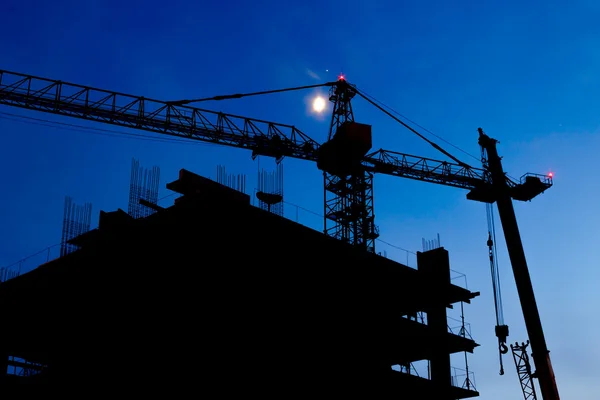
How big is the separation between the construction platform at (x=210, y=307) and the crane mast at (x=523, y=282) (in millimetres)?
8002

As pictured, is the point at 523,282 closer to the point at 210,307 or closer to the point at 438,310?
the point at 438,310

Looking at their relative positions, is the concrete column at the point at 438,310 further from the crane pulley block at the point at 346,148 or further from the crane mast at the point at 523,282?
the crane pulley block at the point at 346,148

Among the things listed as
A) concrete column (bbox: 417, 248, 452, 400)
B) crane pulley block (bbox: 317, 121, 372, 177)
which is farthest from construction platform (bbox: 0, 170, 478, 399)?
crane pulley block (bbox: 317, 121, 372, 177)

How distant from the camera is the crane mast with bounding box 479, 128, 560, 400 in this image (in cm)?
4475

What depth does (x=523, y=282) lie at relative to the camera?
4931 cm

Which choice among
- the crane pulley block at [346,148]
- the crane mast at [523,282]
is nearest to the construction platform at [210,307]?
the crane mast at [523,282]

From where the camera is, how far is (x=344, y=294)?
41656mm

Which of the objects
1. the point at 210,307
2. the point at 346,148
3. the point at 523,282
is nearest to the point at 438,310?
the point at 523,282

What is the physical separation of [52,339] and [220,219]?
17686 mm

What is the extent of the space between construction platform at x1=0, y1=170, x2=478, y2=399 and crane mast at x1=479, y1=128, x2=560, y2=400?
800 cm

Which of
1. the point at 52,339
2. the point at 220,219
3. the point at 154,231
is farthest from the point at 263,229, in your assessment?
the point at 52,339

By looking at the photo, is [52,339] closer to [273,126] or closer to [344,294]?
[344,294]

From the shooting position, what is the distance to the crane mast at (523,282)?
44750 millimetres

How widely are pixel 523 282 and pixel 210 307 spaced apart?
2679cm
